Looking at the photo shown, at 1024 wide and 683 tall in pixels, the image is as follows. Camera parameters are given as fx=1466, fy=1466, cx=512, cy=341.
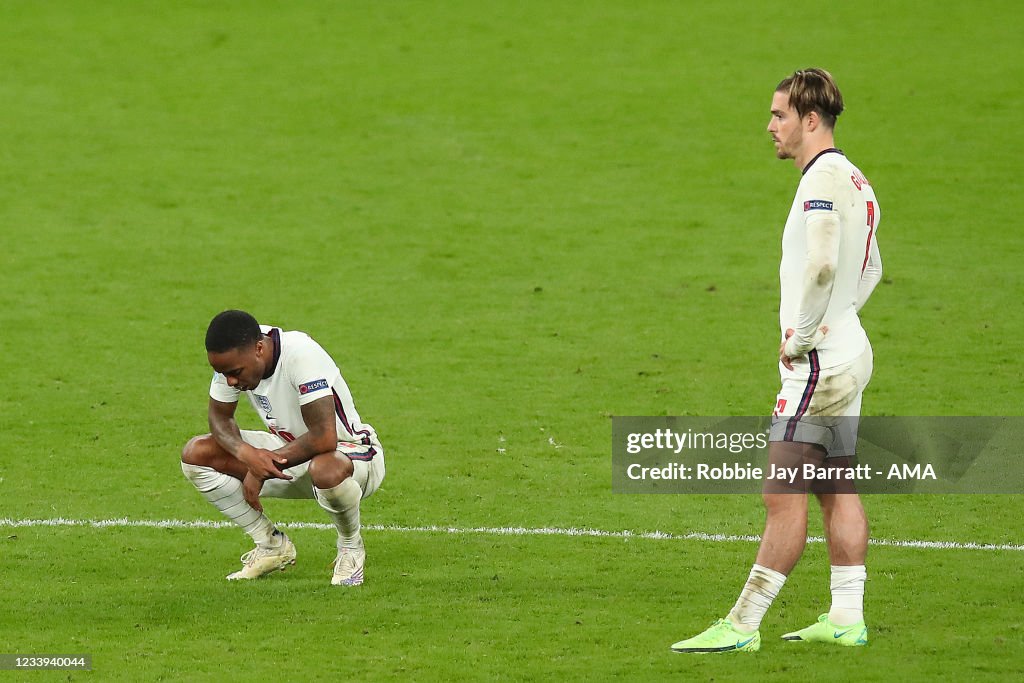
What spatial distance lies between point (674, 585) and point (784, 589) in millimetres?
584

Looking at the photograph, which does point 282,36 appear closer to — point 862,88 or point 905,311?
point 862,88

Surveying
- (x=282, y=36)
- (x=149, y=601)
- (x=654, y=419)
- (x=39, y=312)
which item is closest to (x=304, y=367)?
(x=149, y=601)

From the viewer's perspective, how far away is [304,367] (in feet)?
24.7

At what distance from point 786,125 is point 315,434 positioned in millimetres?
2846

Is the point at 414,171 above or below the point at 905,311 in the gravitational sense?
above

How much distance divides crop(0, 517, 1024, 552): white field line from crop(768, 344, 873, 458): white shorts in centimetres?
256

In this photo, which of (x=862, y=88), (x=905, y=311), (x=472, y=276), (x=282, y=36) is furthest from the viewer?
(x=282, y=36)

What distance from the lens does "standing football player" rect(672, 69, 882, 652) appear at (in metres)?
6.23

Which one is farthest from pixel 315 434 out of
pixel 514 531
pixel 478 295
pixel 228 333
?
pixel 478 295

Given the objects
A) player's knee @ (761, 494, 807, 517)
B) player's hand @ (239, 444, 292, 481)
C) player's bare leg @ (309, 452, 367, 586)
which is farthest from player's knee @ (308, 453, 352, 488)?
player's knee @ (761, 494, 807, 517)

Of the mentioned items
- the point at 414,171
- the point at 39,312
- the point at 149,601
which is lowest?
the point at 149,601

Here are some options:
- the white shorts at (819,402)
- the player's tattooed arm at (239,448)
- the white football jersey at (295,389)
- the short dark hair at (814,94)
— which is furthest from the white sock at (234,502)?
the short dark hair at (814,94)

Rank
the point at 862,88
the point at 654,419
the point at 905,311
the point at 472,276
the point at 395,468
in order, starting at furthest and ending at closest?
the point at 862,88, the point at 472,276, the point at 905,311, the point at 654,419, the point at 395,468

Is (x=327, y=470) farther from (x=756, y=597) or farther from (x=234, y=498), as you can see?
(x=756, y=597)
